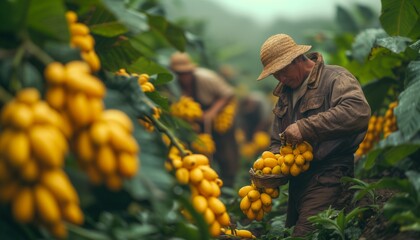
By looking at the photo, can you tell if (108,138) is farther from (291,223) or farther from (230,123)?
(230,123)

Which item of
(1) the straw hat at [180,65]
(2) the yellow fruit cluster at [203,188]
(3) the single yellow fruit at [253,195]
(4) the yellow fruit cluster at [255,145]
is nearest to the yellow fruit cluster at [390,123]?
(3) the single yellow fruit at [253,195]

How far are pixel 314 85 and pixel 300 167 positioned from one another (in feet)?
→ 1.74

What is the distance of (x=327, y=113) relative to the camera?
4.16 metres

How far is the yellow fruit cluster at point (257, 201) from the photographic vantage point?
438 cm

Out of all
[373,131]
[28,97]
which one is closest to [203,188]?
[28,97]

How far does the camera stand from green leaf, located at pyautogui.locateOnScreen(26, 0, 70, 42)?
3.07 m

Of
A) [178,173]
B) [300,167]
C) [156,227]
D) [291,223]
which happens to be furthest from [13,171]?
[291,223]

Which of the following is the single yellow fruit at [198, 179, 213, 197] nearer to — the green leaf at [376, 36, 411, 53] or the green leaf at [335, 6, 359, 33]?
the green leaf at [376, 36, 411, 53]

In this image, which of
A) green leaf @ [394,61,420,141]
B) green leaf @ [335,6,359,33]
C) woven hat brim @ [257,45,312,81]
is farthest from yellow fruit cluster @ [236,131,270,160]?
green leaf @ [394,61,420,141]

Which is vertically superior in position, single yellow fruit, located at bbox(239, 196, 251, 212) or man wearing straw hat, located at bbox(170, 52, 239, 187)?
single yellow fruit, located at bbox(239, 196, 251, 212)

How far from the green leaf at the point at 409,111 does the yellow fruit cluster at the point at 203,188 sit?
1046 mm

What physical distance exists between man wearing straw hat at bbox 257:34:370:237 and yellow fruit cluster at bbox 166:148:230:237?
896 millimetres

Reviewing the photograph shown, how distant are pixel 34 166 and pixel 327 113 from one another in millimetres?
2146

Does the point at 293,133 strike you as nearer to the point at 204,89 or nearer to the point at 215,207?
the point at 215,207
